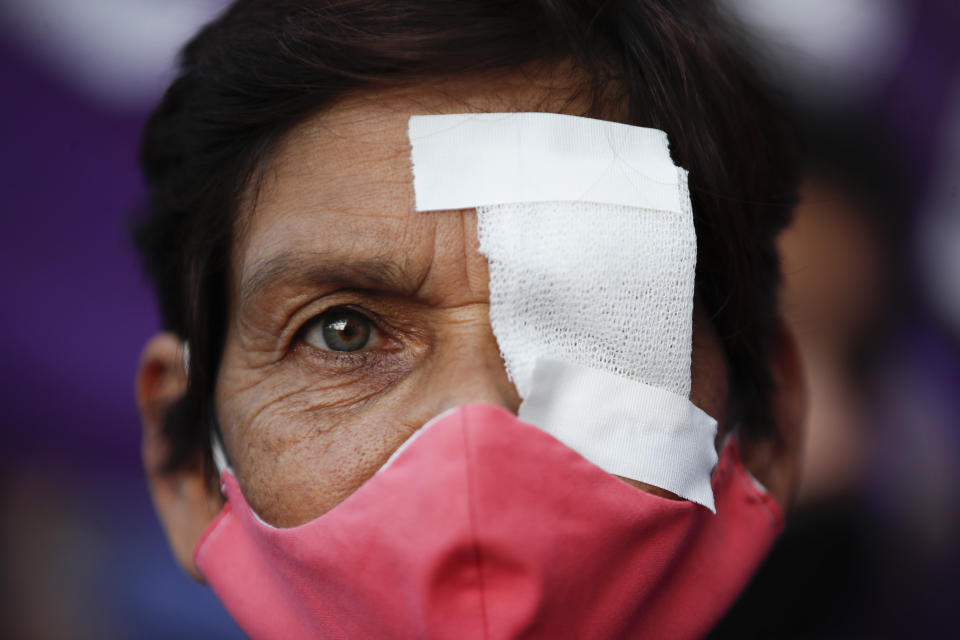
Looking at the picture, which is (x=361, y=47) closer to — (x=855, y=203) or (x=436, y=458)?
(x=436, y=458)

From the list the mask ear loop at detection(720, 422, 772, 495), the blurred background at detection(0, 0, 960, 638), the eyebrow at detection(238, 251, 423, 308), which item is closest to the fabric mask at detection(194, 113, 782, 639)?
the eyebrow at detection(238, 251, 423, 308)

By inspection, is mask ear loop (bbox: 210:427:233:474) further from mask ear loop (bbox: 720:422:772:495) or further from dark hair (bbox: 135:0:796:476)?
mask ear loop (bbox: 720:422:772:495)

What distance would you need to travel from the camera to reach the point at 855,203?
3.38 meters

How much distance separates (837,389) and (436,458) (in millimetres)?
2498

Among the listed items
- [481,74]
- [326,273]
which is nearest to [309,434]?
[326,273]

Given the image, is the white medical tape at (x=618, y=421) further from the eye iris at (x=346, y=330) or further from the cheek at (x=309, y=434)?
the eye iris at (x=346, y=330)

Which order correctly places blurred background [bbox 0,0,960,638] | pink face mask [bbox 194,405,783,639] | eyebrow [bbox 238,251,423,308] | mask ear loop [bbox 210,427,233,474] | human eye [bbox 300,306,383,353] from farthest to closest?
blurred background [bbox 0,0,960,638] < mask ear loop [bbox 210,427,233,474] < human eye [bbox 300,306,383,353] < eyebrow [bbox 238,251,423,308] < pink face mask [bbox 194,405,783,639]

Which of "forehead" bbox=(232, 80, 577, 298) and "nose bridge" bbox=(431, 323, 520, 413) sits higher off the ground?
"forehead" bbox=(232, 80, 577, 298)

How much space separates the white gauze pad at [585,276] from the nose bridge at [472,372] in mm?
29

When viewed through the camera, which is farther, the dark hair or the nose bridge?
the dark hair

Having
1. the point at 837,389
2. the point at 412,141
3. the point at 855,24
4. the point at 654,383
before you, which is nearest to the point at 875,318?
the point at 837,389

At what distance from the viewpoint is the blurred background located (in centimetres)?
286

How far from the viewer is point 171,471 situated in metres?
1.86

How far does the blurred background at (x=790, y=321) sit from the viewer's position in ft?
9.39
